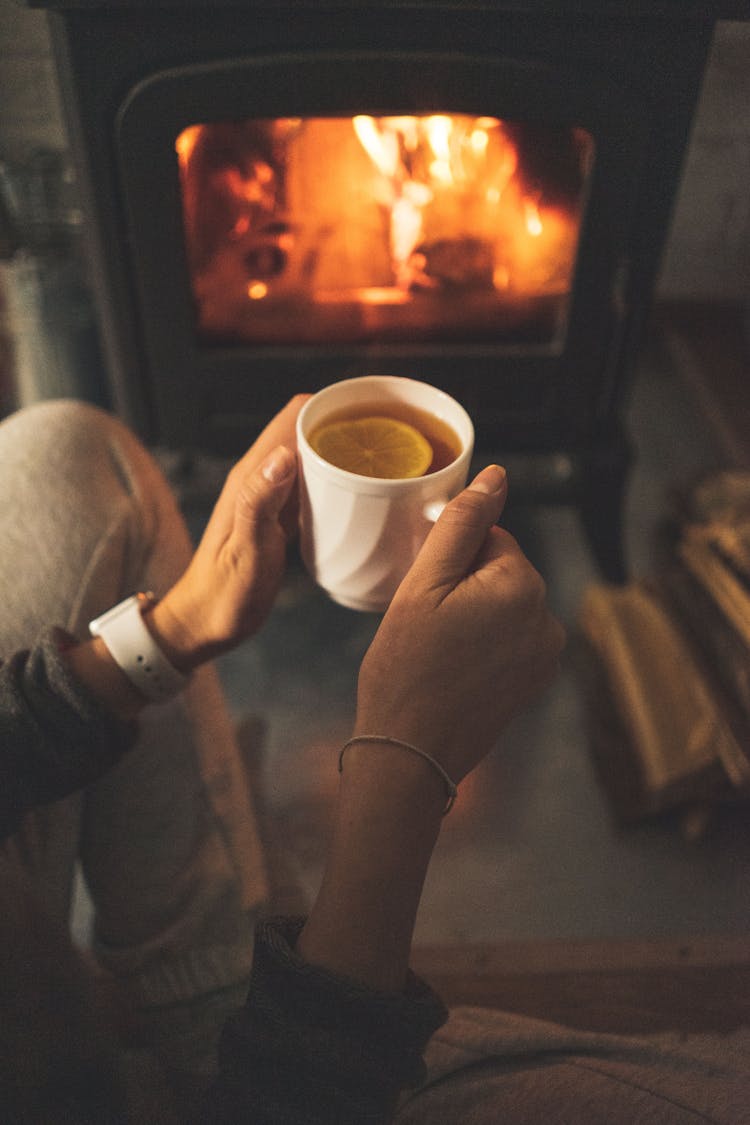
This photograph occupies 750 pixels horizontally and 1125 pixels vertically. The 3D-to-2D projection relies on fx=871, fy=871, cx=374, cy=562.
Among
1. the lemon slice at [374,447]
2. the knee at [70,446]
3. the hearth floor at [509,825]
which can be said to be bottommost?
the hearth floor at [509,825]

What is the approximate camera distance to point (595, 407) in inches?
49.9

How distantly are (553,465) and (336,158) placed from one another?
Answer: 54 centimetres

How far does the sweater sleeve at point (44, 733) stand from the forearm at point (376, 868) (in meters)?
0.22

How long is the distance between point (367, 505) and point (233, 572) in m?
0.18

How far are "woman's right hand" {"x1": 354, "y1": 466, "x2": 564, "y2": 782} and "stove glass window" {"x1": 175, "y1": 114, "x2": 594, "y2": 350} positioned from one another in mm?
675

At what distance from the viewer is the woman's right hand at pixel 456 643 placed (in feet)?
1.71

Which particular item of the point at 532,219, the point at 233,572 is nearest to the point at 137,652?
the point at 233,572

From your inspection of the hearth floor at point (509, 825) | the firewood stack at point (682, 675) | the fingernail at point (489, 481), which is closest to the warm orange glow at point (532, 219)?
the hearth floor at point (509, 825)

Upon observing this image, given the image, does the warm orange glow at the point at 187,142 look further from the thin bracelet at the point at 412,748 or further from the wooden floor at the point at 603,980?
the wooden floor at the point at 603,980

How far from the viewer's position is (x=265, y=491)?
633 millimetres

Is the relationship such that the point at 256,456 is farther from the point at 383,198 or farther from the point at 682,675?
the point at 682,675

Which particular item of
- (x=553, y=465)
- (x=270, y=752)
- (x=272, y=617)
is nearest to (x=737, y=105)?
(x=553, y=465)

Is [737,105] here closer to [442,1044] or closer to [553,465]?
[553,465]

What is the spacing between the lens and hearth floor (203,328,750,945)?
3.42 feet
